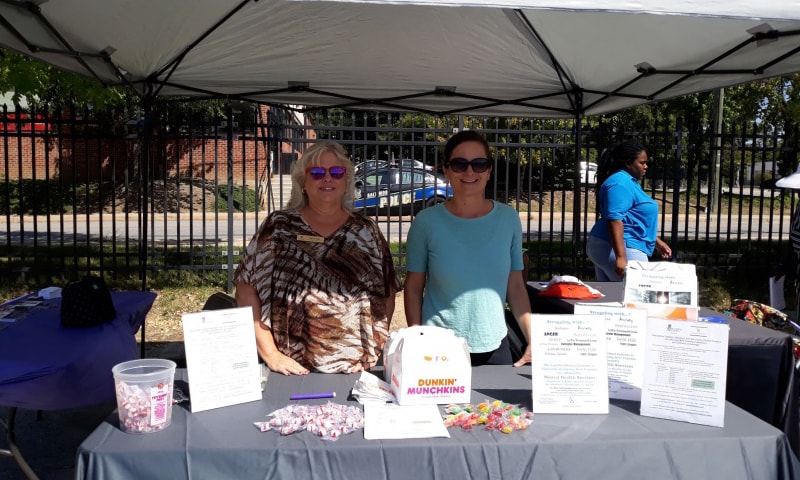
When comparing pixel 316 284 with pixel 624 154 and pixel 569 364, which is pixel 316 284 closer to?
pixel 569 364

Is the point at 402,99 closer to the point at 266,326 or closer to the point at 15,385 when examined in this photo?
the point at 266,326

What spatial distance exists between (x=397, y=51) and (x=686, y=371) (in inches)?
93.1

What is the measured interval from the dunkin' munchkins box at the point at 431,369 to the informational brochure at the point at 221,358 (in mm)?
444

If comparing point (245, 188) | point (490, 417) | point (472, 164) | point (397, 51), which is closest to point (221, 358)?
point (490, 417)

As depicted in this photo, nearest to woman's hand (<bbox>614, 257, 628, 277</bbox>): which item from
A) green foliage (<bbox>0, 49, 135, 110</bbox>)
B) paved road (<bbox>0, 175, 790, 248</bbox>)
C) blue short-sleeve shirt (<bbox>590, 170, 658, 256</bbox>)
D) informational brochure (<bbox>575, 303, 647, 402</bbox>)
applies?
blue short-sleeve shirt (<bbox>590, 170, 658, 256</bbox>)

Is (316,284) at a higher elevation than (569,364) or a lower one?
higher

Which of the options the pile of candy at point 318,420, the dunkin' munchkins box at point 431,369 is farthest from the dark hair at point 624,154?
the pile of candy at point 318,420

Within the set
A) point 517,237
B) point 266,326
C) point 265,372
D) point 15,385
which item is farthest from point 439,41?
point 15,385

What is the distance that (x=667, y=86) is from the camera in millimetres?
3514

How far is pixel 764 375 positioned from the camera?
2.96 meters

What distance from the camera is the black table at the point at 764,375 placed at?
2900 mm

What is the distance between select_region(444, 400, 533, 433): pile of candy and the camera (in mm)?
1669

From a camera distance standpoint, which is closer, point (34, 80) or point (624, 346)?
point (624, 346)

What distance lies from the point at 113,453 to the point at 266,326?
33.3 inches
